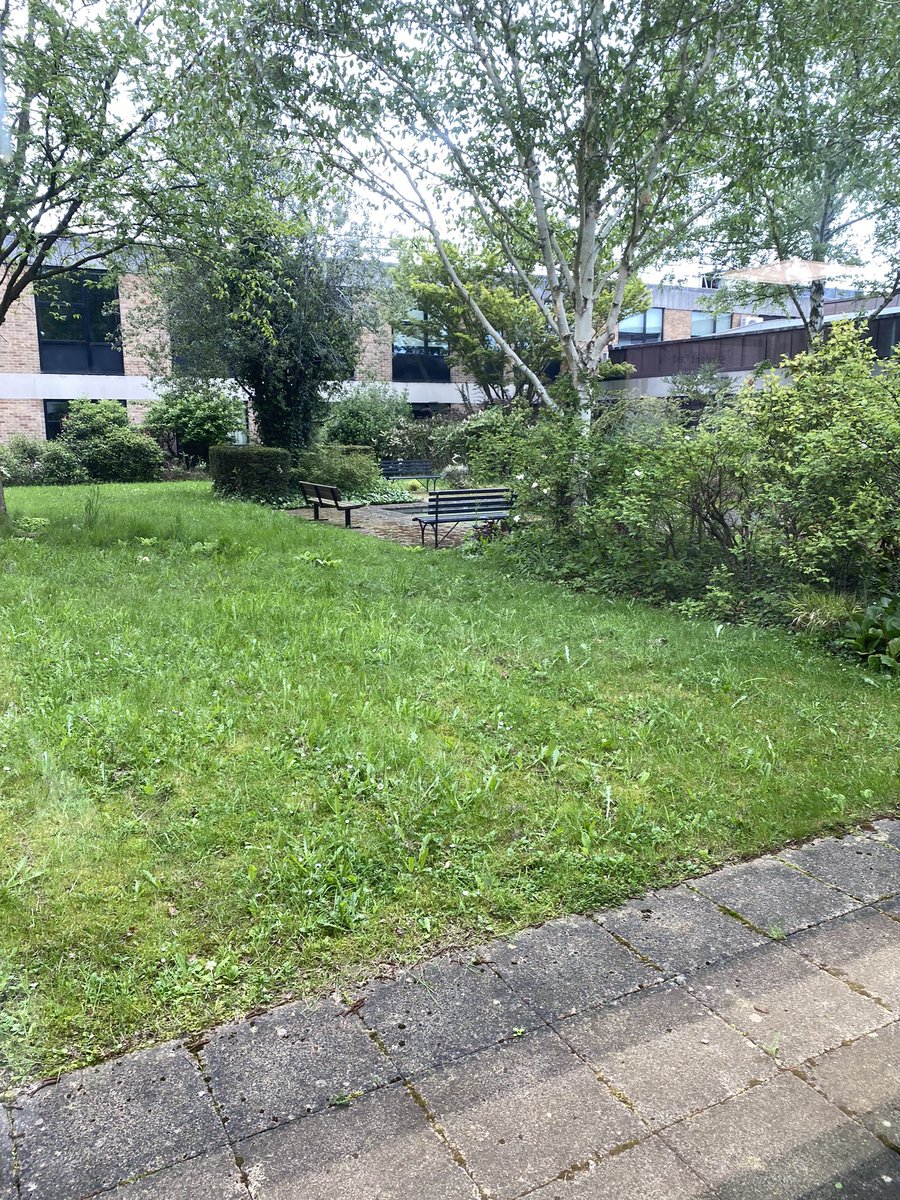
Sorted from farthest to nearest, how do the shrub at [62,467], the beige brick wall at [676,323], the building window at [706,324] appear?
the beige brick wall at [676,323], the building window at [706,324], the shrub at [62,467]

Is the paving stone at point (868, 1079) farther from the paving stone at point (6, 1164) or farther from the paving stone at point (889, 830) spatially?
the paving stone at point (6, 1164)

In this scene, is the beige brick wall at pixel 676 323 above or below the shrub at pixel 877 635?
above

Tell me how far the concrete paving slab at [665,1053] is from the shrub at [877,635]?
12.1 feet

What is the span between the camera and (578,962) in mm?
2475

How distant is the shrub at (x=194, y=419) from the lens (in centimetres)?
2133

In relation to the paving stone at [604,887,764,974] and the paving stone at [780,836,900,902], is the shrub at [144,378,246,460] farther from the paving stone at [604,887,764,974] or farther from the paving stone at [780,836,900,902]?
the paving stone at [604,887,764,974]

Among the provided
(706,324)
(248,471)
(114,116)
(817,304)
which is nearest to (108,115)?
(114,116)

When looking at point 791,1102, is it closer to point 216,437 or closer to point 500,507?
point 500,507

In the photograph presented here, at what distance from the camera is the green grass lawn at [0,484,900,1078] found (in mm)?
2465

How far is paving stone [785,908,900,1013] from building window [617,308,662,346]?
34.2 meters

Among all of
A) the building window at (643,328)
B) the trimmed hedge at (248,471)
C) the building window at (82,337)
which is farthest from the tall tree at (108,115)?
the building window at (643,328)

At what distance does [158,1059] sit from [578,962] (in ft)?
3.90

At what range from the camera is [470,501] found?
36.5 ft

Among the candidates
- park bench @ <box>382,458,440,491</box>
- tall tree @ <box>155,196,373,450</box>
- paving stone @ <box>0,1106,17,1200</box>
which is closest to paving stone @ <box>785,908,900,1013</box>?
paving stone @ <box>0,1106,17,1200</box>
